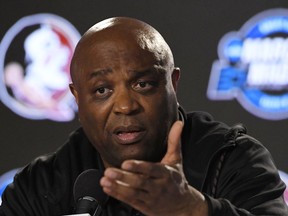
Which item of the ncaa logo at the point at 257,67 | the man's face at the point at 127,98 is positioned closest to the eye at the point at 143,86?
the man's face at the point at 127,98

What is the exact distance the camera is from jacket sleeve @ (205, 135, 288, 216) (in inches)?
62.7

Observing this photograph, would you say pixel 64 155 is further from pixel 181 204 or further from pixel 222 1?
pixel 222 1

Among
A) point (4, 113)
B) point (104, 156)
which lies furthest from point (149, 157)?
point (4, 113)

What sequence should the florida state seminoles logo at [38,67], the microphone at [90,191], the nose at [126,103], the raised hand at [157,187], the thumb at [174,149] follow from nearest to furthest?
1. the raised hand at [157,187]
2. the thumb at [174,149]
3. the microphone at [90,191]
4. the nose at [126,103]
5. the florida state seminoles logo at [38,67]

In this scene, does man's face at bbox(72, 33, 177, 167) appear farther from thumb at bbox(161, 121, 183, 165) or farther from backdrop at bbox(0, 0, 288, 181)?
backdrop at bbox(0, 0, 288, 181)

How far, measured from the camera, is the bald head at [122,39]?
1660 mm

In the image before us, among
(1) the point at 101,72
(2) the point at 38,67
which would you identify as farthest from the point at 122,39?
(2) the point at 38,67

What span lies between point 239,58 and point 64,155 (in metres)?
1.07

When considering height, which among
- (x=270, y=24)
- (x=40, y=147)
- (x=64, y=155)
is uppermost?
(x=270, y=24)

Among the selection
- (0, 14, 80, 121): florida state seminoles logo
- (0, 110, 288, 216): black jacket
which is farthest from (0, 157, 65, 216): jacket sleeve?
(0, 14, 80, 121): florida state seminoles logo

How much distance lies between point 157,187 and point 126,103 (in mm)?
387

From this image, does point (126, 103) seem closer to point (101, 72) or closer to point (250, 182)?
point (101, 72)

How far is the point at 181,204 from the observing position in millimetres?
1303

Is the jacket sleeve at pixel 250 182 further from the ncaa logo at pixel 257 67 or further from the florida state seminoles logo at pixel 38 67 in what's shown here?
the florida state seminoles logo at pixel 38 67
